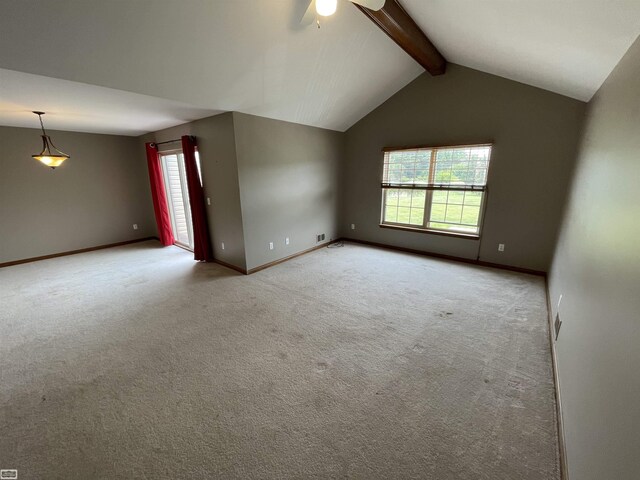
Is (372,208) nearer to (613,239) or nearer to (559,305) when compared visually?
(559,305)

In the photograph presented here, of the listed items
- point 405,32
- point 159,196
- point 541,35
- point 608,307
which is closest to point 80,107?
point 159,196

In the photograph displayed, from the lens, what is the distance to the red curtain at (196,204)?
157 inches

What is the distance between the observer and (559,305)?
2348 millimetres

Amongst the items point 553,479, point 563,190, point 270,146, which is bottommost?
point 553,479

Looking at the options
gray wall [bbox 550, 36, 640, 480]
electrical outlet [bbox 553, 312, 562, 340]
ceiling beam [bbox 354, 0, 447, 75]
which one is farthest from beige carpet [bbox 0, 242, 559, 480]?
ceiling beam [bbox 354, 0, 447, 75]

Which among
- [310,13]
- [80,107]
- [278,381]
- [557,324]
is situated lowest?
[278,381]

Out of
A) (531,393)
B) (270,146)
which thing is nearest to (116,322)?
(270,146)

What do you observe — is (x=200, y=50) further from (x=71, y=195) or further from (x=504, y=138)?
(x=71, y=195)

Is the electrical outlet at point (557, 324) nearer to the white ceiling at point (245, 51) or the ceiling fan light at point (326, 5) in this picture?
the white ceiling at point (245, 51)

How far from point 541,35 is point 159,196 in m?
5.91

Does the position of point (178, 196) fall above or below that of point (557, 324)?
above

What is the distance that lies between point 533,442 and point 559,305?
142 centimetres

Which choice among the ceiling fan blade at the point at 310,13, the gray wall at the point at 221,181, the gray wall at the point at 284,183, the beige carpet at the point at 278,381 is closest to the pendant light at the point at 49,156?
the gray wall at the point at 221,181

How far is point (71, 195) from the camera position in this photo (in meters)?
4.82
